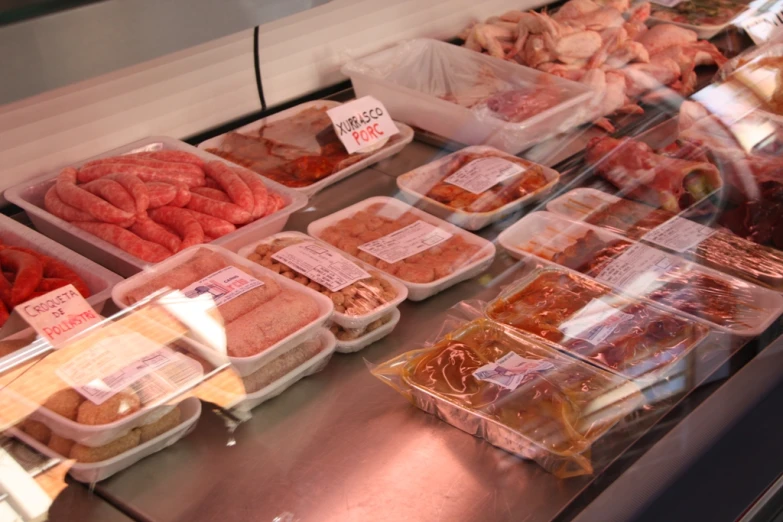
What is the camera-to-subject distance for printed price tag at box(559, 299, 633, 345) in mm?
1673

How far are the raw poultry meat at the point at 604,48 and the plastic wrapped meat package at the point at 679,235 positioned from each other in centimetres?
51

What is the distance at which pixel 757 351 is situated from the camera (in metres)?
1.74

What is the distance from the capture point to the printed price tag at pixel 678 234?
1983mm

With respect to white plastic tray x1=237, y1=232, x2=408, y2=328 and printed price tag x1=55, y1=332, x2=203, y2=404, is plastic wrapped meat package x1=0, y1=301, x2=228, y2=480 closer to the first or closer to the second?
printed price tag x1=55, y1=332, x2=203, y2=404

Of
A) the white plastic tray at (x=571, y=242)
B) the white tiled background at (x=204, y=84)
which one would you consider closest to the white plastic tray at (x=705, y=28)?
the white tiled background at (x=204, y=84)

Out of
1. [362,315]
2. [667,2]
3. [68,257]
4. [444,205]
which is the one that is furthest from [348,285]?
[667,2]

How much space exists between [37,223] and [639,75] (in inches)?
78.4

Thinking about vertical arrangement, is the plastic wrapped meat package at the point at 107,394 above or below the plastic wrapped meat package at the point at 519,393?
above

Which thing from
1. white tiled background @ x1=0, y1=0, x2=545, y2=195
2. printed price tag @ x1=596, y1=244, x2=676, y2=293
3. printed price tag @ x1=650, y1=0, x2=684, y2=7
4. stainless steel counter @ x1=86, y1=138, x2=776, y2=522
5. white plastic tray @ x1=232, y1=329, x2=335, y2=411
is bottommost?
stainless steel counter @ x1=86, y1=138, x2=776, y2=522

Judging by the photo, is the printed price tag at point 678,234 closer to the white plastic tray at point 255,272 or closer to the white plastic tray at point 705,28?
the white plastic tray at point 255,272

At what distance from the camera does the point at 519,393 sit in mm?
1492

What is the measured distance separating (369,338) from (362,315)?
0.07m

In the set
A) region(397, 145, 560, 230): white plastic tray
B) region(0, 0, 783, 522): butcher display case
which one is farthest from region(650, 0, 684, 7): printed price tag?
region(397, 145, 560, 230): white plastic tray

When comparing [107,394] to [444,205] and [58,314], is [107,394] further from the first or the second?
[444,205]
